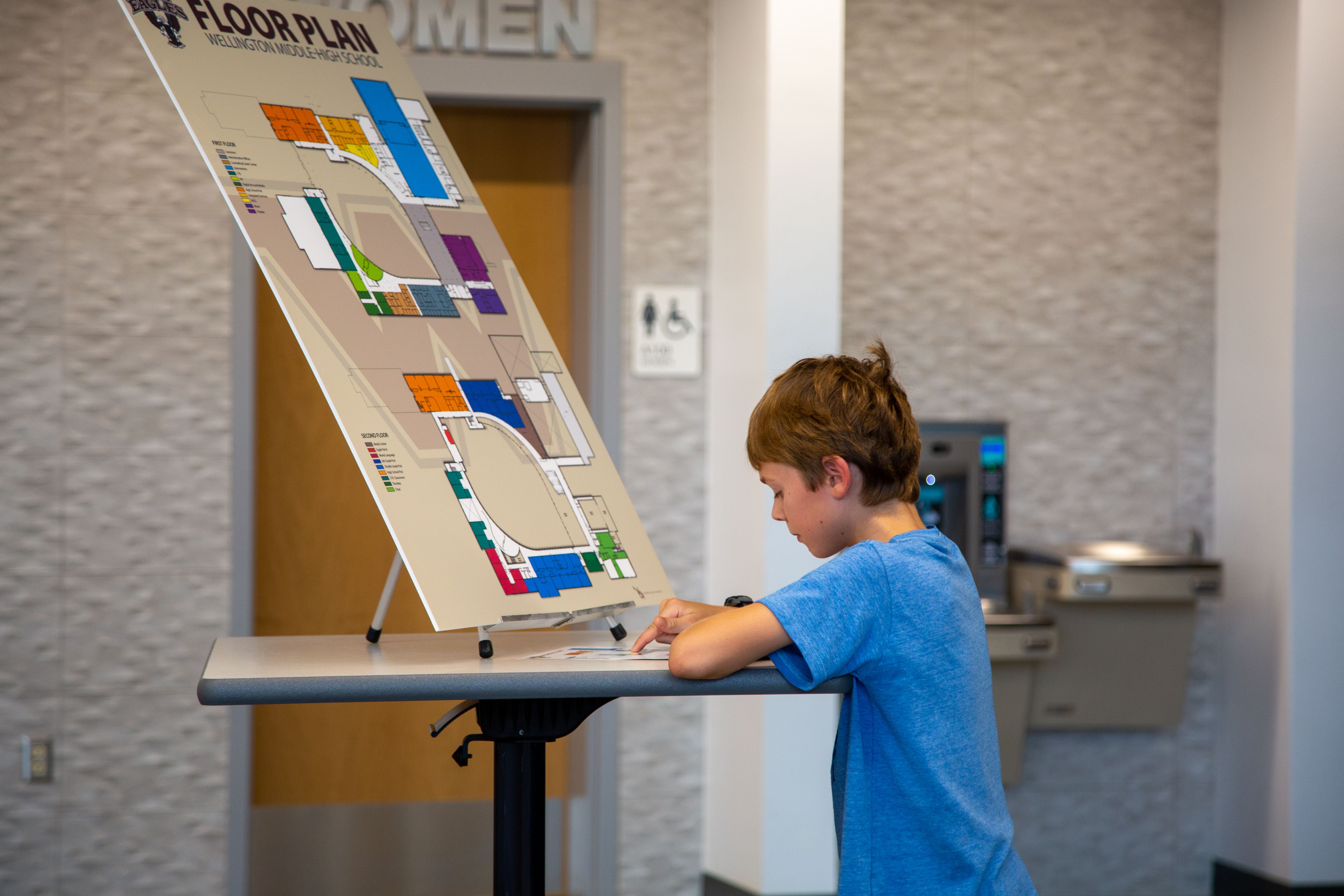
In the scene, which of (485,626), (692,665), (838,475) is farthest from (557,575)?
(838,475)

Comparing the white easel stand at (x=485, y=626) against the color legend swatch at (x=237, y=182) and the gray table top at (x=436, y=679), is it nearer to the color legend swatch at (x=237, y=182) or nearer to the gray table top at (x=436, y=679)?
the gray table top at (x=436, y=679)

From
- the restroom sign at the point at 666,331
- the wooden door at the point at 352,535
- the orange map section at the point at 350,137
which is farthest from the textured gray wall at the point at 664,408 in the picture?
the orange map section at the point at 350,137

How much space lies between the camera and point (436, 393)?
186 cm

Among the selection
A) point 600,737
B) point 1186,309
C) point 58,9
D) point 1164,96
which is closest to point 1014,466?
point 1186,309

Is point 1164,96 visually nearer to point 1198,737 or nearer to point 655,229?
point 655,229

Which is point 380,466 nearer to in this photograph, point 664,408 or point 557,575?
point 557,575

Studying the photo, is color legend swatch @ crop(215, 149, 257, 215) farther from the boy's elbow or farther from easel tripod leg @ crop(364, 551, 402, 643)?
the boy's elbow

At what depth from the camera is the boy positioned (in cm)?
146

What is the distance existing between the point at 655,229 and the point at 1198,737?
243 cm

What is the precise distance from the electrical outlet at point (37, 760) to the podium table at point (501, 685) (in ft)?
6.23

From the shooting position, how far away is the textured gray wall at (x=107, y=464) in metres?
3.38

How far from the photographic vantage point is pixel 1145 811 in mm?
3900

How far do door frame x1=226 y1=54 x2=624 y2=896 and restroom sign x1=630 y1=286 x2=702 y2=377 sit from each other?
0.20 feet

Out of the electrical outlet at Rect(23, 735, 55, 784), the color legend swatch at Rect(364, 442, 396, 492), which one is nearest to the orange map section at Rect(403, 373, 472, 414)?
the color legend swatch at Rect(364, 442, 396, 492)
